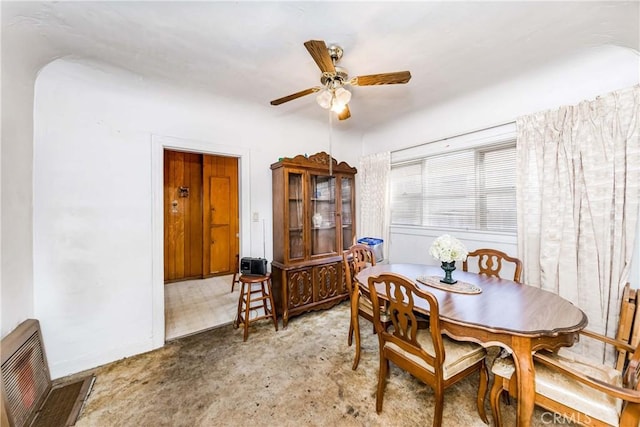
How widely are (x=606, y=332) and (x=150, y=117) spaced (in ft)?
14.3

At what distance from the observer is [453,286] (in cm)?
184

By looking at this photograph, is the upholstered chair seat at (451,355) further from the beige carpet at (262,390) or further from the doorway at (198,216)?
the doorway at (198,216)

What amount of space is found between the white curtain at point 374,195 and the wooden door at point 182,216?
3.16m

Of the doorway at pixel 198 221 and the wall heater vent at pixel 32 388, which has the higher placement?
the doorway at pixel 198 221

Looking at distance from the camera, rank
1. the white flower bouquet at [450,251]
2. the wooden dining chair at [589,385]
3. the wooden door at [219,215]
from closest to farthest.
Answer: the wooden dining chair at [589,385] → the white flower bouquet at [450,251] → the wooden door at [219,215]

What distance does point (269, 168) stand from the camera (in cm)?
314

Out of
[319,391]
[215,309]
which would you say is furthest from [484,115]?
[215,309]

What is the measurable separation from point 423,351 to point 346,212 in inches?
Result: 91.5

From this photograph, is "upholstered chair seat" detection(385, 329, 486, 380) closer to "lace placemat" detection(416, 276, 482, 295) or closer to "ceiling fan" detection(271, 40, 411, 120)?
"lace placemat" detection(416, 276, 482, 295)

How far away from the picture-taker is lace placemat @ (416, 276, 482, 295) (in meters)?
1.75

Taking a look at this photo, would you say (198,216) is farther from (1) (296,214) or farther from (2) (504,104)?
(2) (504,104)

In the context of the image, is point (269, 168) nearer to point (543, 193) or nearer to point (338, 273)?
point (338, 273)

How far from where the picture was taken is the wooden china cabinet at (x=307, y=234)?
2.87 meters

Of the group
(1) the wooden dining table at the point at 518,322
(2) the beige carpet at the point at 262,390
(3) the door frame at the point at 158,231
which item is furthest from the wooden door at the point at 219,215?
(1) the wooden dining table at the point at 518,322
